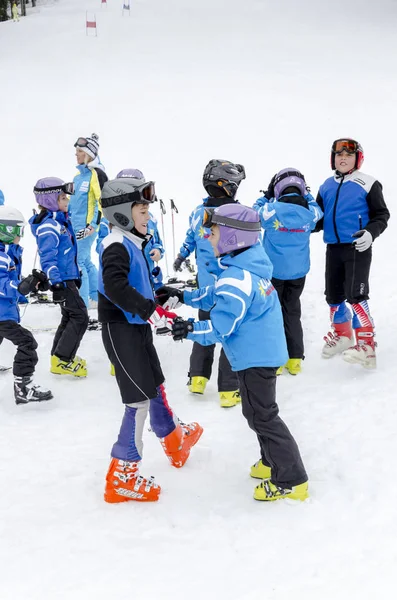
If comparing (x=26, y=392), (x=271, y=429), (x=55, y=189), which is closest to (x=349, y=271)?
(x=271, y=429)

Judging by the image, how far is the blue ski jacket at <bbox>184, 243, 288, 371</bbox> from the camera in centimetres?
382

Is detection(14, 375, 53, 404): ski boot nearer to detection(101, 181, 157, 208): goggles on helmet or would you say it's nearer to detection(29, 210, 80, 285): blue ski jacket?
detection(29, 210, 80, 285): blue ski jacket

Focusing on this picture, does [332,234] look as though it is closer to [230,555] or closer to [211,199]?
[211,199]

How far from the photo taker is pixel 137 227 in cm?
410

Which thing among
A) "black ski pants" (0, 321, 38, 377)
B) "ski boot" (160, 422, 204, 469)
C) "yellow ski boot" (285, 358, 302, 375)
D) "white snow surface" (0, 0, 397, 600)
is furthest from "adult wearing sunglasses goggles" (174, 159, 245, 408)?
"black ski pants" (0, 321, 38, 377)

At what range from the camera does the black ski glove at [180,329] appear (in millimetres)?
3850

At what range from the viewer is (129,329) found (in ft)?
13.6

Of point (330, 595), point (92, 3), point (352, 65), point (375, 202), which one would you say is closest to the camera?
point (330, 595)

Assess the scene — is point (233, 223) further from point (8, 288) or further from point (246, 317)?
point (8, 288)

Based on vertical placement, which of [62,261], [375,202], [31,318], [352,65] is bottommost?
[31,318]

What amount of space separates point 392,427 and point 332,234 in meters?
2.34

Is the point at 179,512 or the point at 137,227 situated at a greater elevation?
the point at 137,227

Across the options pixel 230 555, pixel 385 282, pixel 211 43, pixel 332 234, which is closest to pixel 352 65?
pixel 211 43

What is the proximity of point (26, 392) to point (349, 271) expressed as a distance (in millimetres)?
3646
